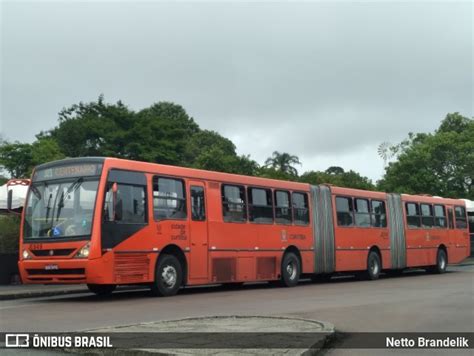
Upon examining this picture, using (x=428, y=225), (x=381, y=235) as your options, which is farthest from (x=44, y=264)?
(x=428, y=225)

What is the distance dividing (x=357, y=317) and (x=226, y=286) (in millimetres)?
9447

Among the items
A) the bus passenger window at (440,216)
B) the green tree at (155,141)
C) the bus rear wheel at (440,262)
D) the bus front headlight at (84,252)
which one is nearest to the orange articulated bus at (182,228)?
the bus front headlight at (84,252)

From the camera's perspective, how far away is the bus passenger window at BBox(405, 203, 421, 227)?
27.4m

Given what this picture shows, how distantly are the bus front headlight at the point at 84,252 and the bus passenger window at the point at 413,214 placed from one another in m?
16.6

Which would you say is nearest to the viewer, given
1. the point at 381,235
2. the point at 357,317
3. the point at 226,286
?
the point at 357,317

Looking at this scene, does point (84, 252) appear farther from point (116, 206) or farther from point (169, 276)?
point (169, 276)

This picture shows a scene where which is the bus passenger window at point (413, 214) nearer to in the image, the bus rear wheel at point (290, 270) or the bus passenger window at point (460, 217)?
the bus passenger window at point (460, 217)

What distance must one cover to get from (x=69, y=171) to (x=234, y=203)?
17.1 ft

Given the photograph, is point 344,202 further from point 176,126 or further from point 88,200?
point 176,126

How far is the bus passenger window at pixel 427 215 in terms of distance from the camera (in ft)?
92.9

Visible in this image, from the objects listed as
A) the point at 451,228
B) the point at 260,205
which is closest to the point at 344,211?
the point at 260,205

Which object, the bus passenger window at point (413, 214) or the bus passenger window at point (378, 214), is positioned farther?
the bus passenger window at point (413, 214)

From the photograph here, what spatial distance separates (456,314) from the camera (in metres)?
12.0

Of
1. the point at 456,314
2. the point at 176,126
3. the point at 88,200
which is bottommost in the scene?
the point at 456,314
